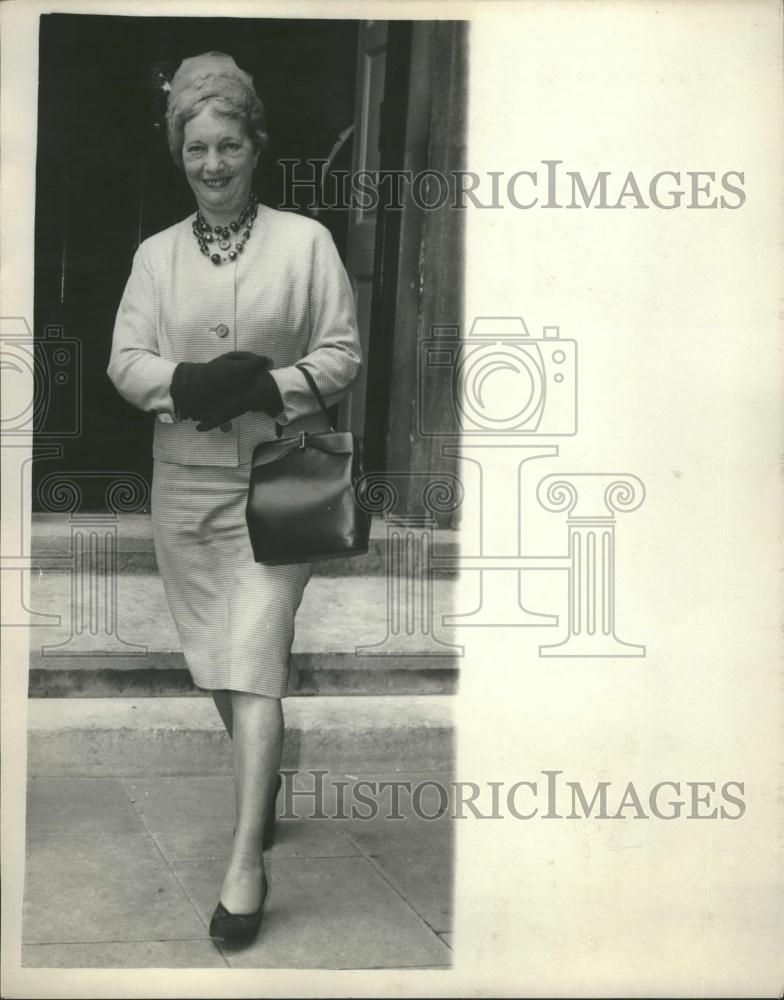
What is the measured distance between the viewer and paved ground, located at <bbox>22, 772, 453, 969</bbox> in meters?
3.45

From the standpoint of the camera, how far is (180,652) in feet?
15.9

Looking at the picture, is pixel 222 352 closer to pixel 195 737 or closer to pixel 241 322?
pixel 241 322

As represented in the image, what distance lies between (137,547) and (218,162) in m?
2.02

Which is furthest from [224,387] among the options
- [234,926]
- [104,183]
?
[104,183]

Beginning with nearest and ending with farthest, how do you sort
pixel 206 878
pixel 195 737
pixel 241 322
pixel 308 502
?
1. pixel 308 502
2. pixel 241 322
3. pixel 206 878
4. pixel 195 737

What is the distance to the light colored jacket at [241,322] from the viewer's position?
3.60 metres

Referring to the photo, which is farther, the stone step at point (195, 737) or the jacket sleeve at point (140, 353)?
the stone step at point (195, 737)

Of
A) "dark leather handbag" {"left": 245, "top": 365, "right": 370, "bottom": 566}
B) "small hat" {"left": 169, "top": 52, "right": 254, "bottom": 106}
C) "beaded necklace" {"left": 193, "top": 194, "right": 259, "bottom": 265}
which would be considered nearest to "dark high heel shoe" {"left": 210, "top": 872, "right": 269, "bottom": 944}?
"dark leather handbag" {"left": 245, "top": 365, "right": 370, "bottom": 566}

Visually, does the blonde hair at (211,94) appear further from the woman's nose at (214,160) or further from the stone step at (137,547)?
the stone step at (137,547)

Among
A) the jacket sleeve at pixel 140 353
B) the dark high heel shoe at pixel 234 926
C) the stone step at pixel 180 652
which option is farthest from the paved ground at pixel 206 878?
the jacket sleeve at pixel 140 353

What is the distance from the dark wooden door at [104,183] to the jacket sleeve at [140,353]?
0.44 ft

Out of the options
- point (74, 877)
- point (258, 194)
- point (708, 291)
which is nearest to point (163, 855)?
point (74, 877)

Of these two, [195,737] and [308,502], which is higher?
[308,502]

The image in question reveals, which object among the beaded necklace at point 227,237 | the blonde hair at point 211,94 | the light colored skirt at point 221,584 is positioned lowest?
the light colored skirt at point 221,584
